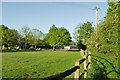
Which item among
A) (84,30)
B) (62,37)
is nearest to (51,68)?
(62,37)

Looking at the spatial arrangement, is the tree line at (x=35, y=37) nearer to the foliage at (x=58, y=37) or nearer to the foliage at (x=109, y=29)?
the foliage at (x=58, y=37)

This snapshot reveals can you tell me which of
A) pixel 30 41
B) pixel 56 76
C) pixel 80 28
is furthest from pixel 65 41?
pixel 56 76

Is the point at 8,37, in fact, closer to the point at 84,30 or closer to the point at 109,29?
the point at 84,30

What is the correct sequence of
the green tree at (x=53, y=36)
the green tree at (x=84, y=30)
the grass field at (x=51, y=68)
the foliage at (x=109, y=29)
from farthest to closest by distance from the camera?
the green tree at (x=84, y=30)
the green tree at (x=53, y=36)
the foliage at (x=109, y=29)
the grass field at (x=51, y=68)

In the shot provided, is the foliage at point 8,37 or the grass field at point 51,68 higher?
the foliage at point 8,37

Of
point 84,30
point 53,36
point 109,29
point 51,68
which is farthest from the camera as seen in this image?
point 84,30

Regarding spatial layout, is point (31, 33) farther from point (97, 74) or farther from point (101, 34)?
point (97, 74)

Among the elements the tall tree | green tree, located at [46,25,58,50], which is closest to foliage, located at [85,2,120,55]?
the tall tree

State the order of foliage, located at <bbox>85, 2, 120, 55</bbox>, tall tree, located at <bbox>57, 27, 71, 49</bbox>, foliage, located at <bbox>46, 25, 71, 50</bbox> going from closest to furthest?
foliage, located at <bbox>85, 2, 120, 55</bbox> → tall tree, located at <bbox>57, 27, 71, 49</bbox> → foliage, located at <bbox>46, 25, 71, 50</bbox>

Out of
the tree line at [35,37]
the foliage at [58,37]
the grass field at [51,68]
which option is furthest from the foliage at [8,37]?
the grass field at [51,68]

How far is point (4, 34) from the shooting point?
63469 mm

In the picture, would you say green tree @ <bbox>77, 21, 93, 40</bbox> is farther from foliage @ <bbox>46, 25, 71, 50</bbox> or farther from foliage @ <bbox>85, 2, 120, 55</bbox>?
foliage @ <bbox>85, 2, 120, 55</bbox>

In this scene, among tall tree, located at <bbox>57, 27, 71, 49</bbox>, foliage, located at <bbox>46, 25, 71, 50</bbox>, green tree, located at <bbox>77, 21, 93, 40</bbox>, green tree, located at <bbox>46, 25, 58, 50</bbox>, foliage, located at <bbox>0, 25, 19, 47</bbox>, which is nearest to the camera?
foliage, located at <bbox>0, 25, 19, 47</bbox>

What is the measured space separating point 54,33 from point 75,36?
13598 mm
